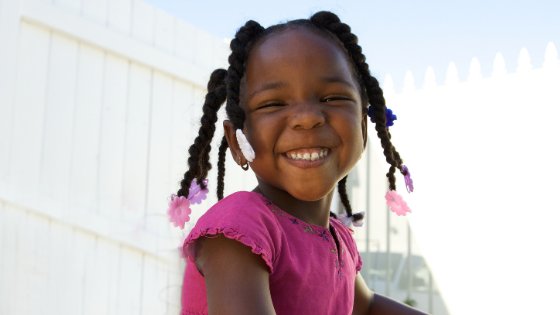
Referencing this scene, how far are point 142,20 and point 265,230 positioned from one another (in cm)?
300

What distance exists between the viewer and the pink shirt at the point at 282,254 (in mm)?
1386

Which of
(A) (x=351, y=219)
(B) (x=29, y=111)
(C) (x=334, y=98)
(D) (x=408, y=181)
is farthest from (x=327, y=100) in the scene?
(B) (x=29, y=111)

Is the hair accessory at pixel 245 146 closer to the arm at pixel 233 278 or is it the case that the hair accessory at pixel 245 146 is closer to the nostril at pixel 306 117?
the nostril at pixel 306 117

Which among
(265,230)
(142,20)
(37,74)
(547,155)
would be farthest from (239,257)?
(547,155)

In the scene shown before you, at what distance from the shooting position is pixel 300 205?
5.53 feet

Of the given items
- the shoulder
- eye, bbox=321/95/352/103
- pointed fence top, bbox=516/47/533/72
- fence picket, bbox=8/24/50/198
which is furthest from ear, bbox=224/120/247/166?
pointed fence top, bbox=516/47/533/72

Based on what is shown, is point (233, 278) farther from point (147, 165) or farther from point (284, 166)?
point (147, 165)

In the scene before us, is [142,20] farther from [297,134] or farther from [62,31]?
[297,134]

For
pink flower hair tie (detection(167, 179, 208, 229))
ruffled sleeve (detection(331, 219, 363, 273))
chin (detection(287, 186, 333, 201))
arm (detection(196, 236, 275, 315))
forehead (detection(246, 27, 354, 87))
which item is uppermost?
forehead (detection(246, 27, 354, 87))

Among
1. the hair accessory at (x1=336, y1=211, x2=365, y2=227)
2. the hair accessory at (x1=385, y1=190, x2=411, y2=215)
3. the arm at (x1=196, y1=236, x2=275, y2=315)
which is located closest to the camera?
the arm at (x1=196, y1=236, x2=275, y2=315)

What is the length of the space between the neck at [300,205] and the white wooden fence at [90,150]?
186cm

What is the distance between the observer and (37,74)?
3760 millimetres

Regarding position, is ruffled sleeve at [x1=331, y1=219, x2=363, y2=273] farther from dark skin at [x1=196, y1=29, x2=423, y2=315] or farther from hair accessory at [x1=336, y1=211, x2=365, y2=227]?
dark skin at [x1=196, y1=29, x2=423, y2=315]

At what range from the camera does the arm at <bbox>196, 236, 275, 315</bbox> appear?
4.26 feet
